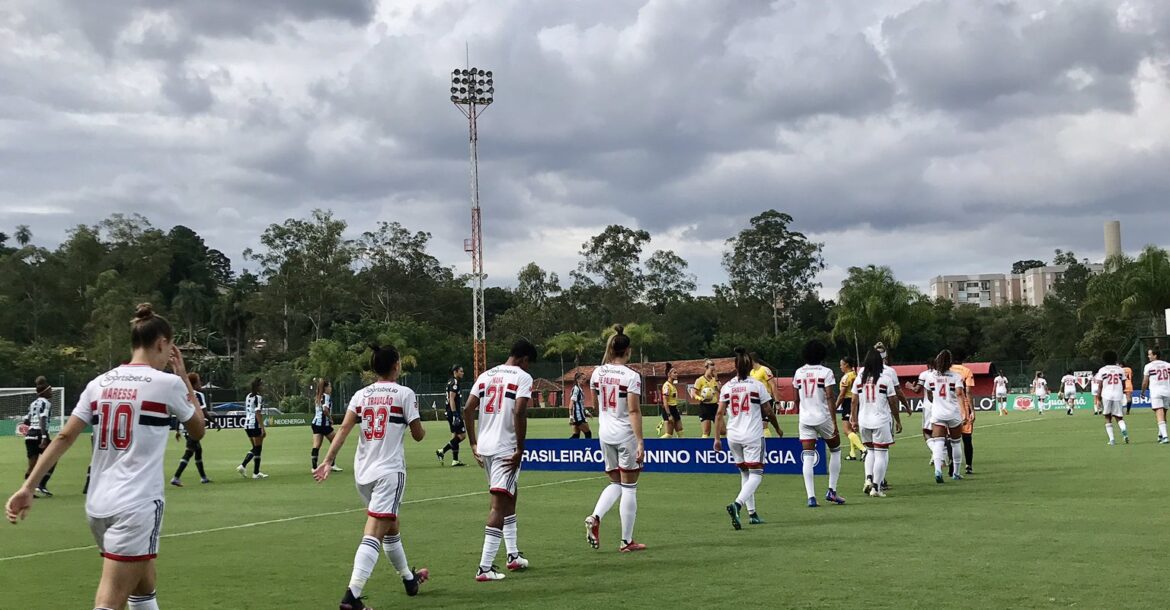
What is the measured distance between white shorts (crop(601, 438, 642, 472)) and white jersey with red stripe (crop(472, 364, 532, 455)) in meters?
1.57

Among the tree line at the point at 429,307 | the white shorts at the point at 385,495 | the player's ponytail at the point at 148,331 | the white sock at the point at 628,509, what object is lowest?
the white sock at the point at 628,509

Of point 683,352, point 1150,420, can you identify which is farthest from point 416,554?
point 683,352

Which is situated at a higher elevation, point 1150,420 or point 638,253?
point 638,253

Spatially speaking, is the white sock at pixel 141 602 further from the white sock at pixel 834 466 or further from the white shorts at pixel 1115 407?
the white shorts at pixel 1115 407

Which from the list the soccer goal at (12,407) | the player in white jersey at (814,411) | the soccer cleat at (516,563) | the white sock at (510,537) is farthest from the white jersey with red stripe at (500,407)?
the soccer goal at (12,407)

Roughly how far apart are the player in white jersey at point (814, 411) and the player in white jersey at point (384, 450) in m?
6.52

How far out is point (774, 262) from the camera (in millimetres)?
92688

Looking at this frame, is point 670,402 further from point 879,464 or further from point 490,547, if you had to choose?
point 490,547

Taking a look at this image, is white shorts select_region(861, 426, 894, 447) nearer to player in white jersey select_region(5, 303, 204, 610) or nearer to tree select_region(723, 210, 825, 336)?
player in white jersey select_region(5, 303, 204, 610)

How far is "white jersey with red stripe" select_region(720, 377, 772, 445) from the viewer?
12562 mm

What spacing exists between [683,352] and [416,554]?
81.8 meters

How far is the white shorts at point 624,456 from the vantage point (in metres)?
10.6

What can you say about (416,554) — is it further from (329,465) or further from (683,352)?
(683,352)

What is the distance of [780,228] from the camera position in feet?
304
